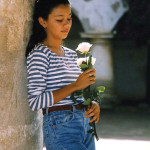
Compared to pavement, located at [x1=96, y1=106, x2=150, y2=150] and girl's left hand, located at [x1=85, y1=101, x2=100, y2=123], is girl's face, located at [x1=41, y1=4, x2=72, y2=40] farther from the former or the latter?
pavement, located at [x1=96, y1=106, x2=150, y2=150]

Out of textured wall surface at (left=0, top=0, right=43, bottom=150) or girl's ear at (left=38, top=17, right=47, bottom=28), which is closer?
textured wall surface at (left=0, top=0, right=43, bottom=150)

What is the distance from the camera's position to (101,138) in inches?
268

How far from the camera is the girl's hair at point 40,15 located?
2.07 m

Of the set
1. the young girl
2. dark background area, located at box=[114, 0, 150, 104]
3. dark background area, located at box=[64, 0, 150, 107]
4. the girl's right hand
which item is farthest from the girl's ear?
dark background area, located at box=[64, 0, 150, 107]

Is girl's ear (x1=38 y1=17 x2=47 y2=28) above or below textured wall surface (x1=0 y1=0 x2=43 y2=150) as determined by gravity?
above

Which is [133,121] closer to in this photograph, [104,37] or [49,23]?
[104,37]

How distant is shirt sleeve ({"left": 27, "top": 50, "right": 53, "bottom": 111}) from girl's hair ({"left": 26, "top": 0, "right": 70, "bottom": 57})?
0.44 ft

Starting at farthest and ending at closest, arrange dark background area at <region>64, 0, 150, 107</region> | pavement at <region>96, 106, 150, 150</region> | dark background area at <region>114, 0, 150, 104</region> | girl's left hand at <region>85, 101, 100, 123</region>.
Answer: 1. dark background area at <region>64, 0, 150, 107</region>
2. dark background area at <region>114, 0, 150, 104</region>
3. pavement at <region>96, 106, 150, 150</region>
4. girl's left hand at <region>85, 101, 100, 123</region>

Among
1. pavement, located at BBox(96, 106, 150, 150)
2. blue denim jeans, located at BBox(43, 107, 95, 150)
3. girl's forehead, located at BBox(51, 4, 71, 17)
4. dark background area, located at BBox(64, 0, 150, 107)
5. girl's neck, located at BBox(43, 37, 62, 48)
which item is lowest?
pavement, located at BBox(96, 106, 150, 150)

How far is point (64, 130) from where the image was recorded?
196 centimetres

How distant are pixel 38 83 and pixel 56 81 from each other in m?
0.12

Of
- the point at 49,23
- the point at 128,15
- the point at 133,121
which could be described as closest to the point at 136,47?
the point at 128,15

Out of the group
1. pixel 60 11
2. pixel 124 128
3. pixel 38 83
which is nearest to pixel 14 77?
pixel 38 83

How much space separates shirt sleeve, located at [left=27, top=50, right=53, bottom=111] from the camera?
6.23ft
